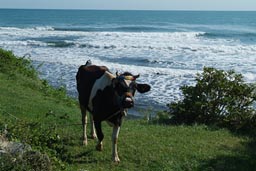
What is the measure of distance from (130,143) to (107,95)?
1.48 m

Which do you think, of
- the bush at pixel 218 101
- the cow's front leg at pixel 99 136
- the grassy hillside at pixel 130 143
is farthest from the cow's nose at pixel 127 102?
the bush at pixel 218 101

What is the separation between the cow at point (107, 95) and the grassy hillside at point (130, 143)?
1.21ft

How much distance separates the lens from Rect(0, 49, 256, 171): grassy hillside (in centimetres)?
744

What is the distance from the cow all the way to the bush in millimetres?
3650

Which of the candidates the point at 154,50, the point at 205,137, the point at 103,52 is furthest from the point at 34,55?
the point at 205,137

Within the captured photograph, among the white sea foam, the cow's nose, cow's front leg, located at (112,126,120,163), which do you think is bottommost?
the white sea foam

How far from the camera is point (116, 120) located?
757cm

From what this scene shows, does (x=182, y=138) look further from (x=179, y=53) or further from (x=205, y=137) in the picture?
(x=179, y=53)

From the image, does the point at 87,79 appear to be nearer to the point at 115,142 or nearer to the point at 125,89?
the point at 115,142

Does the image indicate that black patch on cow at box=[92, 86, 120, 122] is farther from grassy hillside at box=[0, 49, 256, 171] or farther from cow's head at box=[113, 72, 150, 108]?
grassy hillside at box=[0, 49, 256, 171]

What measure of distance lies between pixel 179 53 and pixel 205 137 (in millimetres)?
25440

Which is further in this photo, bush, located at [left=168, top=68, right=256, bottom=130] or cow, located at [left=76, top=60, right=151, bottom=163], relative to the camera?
bush, located at [left=168, top=68, right=256, bottom=130]

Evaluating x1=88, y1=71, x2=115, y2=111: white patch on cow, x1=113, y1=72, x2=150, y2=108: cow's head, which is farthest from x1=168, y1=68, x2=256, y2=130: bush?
x1=113, y1=72, x2=150, y2=108: cow's head

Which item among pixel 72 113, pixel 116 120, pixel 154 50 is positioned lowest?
pixel 154 50
